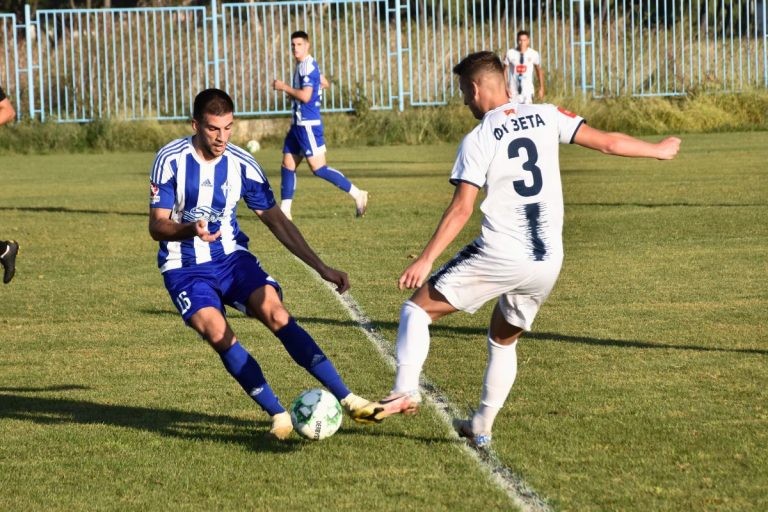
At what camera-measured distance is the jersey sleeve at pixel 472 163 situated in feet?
18.1

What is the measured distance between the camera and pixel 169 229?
5.91 metres

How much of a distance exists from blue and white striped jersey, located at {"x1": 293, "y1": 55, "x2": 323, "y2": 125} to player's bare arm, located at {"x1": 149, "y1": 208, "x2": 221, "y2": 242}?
1053cm

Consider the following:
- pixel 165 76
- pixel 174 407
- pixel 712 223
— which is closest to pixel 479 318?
pixel 174 407

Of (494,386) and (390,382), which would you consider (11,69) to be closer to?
(390,382)

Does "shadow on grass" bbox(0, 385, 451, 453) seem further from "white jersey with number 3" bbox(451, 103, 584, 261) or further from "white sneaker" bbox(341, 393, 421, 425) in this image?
"white jersey with number 3" bbox(451, 103, 584, 261)

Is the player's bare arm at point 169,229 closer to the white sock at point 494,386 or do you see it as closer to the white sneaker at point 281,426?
the white sneaker at point 281,426

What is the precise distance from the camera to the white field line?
5008mm

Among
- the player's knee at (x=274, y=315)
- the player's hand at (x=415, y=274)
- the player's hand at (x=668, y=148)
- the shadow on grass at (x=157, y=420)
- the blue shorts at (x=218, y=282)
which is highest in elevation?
the player's hand at (x=668, y=148)

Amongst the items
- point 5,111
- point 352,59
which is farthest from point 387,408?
point 352,59

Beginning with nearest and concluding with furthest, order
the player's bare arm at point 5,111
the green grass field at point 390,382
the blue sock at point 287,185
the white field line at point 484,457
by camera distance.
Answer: the white field line at point 484,457, the green grass field at point 390,382, the player's bare arm at point 5,111, the blue sock at point 287,185

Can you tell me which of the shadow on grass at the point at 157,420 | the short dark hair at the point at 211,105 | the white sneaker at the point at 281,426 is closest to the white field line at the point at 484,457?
the shadow on grass at the point at 157,420

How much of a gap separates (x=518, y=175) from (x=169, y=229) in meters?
1.62

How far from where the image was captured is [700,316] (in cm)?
896

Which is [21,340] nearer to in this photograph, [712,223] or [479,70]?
[479,70]
